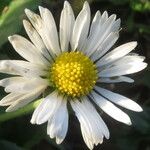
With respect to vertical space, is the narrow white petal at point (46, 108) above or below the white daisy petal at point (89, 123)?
above

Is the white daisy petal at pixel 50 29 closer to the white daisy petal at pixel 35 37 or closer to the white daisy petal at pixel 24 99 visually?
the white daisy petal at pixel 35 37

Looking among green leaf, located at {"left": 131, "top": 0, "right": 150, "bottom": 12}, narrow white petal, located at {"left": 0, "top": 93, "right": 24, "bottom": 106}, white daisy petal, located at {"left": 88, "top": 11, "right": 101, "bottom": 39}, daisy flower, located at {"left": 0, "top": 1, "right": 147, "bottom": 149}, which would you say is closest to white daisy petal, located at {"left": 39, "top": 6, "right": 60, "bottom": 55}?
daisy flower, located at {"left": 0, "top": 1, "right": 147, "bottom": 149}

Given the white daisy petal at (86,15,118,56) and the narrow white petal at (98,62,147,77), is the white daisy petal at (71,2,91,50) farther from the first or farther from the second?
the narrow white petal at (98,62,147,77)

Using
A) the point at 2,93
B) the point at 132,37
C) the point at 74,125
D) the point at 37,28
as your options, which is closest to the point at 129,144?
the point at 74,125

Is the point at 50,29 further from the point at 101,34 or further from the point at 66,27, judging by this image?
the point at 101,34

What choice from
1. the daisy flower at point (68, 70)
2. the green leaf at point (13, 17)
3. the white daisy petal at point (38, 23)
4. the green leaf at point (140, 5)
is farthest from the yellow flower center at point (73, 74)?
the green leaf at point (140, 5)

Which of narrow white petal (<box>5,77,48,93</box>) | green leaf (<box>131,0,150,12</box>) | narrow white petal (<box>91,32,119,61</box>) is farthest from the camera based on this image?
green leaf (<box>131,0,150,12</box>)

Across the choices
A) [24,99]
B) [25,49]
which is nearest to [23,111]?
[24,99]
